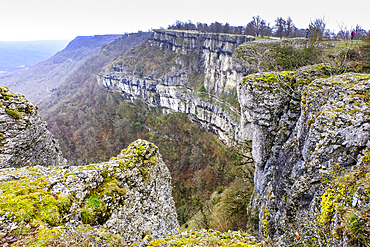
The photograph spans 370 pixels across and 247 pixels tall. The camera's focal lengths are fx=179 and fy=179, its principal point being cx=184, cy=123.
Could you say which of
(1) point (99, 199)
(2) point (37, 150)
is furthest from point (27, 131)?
(1) point (99, 199)

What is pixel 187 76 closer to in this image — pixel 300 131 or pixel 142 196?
pixel 142 196

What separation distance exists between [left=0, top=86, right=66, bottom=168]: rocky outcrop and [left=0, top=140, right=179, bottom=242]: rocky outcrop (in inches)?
63.8

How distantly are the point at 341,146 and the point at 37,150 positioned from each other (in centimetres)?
1241

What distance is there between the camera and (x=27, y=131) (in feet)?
27.4

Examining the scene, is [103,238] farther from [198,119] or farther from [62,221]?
[198,119]

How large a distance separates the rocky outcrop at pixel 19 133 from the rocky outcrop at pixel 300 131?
33.8 feet

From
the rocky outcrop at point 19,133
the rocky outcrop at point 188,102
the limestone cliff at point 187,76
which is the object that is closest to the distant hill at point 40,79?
the limestone cliff at point 187,76

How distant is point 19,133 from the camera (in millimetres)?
8047

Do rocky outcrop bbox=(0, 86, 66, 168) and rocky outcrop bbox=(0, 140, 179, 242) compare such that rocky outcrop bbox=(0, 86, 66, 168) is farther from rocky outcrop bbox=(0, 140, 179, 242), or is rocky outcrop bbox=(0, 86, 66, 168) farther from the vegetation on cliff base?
the vegetation on cliff base

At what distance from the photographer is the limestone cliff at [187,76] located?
172 feet

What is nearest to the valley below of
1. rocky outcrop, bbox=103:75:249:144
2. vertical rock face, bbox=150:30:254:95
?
vertical rock face, bbox=150:30:254:95

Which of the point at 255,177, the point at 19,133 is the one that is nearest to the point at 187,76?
the point at 255,177

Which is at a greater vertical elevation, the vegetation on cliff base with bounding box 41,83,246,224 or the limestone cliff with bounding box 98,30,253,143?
the limestone cliff with bounding box 98,30,253,143

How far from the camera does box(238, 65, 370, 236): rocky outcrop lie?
477 centimetres
